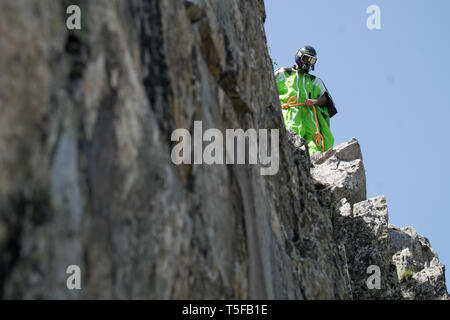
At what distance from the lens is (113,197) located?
5.32m

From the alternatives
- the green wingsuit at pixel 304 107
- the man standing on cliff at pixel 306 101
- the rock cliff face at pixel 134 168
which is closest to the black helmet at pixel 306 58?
the man standing on cliff at pixel 306 101

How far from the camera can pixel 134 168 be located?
18.4 feet

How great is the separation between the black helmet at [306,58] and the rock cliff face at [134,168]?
825 centimetres

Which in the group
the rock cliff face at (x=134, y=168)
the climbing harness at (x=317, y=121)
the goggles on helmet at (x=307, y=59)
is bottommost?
the rock cliff face at (x=134, y=168)

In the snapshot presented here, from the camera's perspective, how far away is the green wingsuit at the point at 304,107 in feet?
59.4

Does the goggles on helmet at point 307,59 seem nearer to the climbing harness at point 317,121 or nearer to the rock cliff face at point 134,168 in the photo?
the climbing harness at point 317,121

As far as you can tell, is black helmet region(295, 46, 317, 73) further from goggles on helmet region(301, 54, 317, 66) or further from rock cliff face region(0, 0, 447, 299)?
rock cliff face region(0, 0, 447, 299)

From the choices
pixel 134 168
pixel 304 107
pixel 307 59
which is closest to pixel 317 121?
pixel 304 107

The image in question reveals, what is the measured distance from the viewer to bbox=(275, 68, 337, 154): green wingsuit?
59.4ft

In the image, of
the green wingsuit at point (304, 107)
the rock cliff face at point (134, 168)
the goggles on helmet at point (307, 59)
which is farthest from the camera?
the goggles on helmet at point (307, 59)

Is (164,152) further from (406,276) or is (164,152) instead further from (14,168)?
(406,276)

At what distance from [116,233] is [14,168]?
3.63 feet

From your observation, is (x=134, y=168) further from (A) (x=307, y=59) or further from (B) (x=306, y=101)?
(A) (x=307, y=59)

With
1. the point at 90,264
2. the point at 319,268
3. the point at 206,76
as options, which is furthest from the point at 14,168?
the point at 319,268
